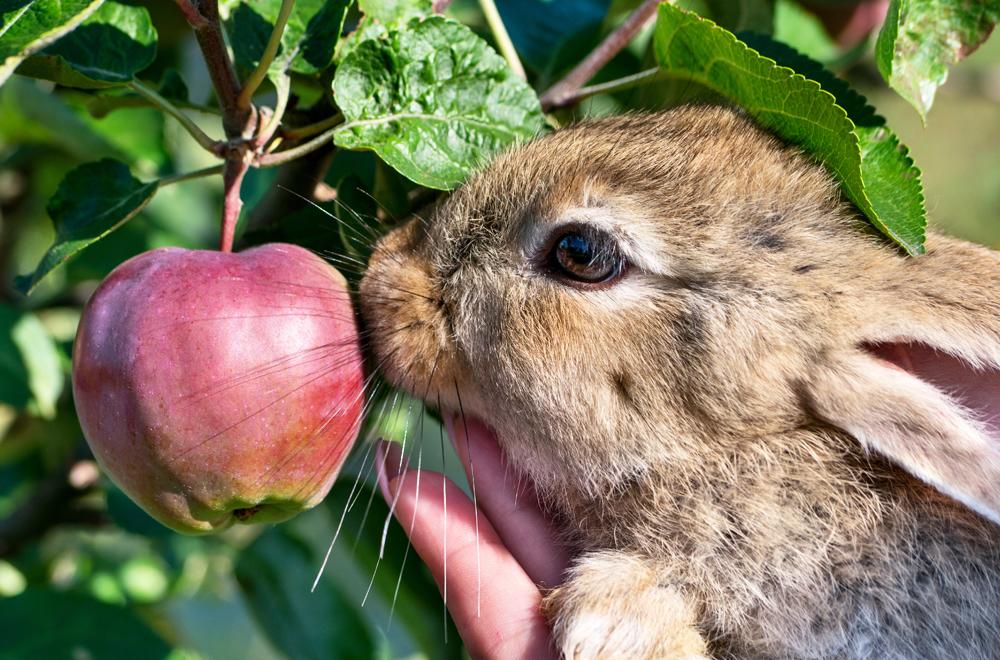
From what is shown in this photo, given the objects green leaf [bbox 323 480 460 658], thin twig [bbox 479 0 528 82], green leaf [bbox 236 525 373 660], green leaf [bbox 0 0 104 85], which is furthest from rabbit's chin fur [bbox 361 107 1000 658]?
green leaf [bbox 0 0 104 85]

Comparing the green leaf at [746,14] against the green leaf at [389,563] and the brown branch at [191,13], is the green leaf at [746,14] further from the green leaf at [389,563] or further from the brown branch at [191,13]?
the green leaf at [389,563]

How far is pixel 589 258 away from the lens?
1973 millimetres

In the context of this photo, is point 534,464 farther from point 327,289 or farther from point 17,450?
point 17,450

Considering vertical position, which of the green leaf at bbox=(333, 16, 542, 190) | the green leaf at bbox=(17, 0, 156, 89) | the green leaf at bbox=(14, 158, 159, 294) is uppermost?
the green leaf at bbox=(333, 16, 542, 190)

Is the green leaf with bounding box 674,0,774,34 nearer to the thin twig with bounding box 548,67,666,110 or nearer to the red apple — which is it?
the thin twig with bounding box 548,67,666,110

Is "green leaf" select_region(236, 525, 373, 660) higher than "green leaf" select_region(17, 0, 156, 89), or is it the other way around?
"green leaf" select_region(17, 0, 156, 89)

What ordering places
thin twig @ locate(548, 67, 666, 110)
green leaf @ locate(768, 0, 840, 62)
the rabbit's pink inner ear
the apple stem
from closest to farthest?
the apple stem
the rabbit's pink inner ear
thin twig @ locate(548, 67, 666, 110)
green leaf @ locate(768, 0, 840, 62)

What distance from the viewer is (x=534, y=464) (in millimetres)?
2090

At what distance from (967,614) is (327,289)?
1364 millimetres

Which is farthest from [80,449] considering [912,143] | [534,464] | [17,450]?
[912,143]

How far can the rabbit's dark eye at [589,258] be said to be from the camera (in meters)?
1.97

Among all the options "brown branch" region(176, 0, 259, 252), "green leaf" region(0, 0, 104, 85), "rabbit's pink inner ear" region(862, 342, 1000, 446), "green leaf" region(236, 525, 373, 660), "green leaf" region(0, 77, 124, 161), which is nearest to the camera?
"green leaf" region(0, 0, 104, 85)

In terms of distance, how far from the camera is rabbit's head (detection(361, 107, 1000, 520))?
1919mm

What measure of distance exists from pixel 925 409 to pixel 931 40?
26.7 inches
